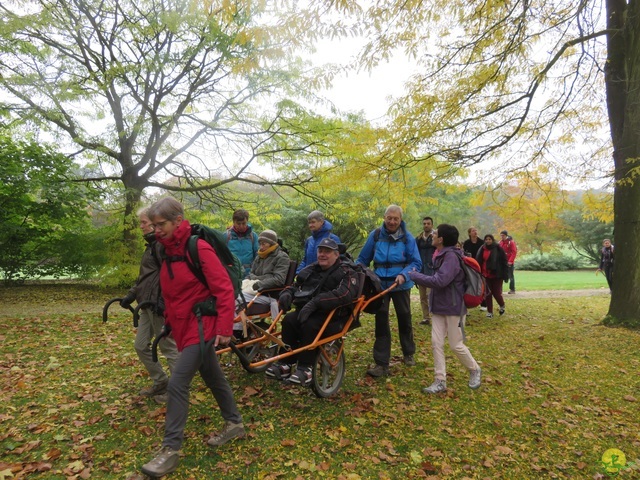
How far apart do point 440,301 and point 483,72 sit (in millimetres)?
4584

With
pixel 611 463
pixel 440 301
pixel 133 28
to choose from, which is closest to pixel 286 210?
pixel 133 28

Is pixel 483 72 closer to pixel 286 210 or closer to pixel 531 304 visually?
pixel 531 304

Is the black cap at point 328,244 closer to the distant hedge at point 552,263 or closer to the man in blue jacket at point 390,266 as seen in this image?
the man in blue jacket at point 390,266

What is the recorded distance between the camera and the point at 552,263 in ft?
114

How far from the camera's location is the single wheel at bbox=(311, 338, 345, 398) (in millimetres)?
4000

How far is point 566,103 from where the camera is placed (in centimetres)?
732

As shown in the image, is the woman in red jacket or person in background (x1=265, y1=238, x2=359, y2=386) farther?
person in background (x1=265, y1=238, x2=359, y2=386)

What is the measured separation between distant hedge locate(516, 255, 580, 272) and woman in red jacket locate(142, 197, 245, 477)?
37960 millimetres

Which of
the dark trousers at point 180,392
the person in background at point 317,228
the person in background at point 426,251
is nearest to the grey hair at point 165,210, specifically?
the dark trousers at point 180,392

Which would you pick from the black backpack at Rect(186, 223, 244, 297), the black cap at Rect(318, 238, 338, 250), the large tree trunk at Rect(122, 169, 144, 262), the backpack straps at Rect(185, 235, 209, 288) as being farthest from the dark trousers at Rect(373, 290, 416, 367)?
the large tree trunk at Rect(122, 169, 144, 262)

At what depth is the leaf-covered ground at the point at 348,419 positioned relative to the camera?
10.2 feet

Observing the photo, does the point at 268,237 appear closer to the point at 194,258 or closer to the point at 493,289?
the point at 194,258

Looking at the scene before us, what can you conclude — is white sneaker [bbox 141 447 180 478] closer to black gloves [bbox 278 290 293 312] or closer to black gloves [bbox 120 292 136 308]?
black gloves [bbox 120 292 136 308]

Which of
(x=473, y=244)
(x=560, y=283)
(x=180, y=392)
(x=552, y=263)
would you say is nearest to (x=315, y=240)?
(x=180, y=392)
